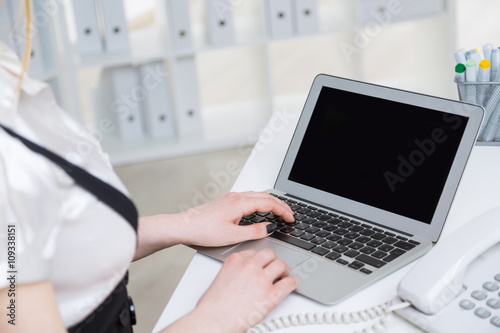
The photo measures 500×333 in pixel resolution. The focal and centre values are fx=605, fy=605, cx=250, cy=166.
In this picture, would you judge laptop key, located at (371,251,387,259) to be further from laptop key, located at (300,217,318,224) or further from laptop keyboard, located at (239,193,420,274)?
laptop key, located at (300,217,318,224)

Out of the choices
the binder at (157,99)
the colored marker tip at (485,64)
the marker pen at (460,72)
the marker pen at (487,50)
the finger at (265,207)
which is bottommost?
the binder at (157,99)

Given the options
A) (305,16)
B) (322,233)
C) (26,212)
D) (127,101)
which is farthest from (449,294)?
(127,101)

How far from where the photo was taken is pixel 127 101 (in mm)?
3008

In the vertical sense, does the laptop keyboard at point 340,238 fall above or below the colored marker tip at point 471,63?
below

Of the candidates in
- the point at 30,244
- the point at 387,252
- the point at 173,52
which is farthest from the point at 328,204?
the point at 173,52

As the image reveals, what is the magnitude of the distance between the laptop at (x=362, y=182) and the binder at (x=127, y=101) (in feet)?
6.64

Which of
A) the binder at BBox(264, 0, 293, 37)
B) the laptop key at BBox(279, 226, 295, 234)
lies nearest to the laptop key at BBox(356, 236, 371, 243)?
the laptop key at BBox(279, 226, 295, 234)

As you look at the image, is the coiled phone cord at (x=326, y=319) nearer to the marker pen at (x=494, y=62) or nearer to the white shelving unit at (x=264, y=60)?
the marker pen at (x=494, y=62)

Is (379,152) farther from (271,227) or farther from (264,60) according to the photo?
(264,60)

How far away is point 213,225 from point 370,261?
24 centimetres

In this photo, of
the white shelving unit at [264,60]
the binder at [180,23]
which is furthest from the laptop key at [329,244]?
the binder at [180,23]

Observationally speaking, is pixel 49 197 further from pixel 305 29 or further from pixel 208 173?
pixel 305 29

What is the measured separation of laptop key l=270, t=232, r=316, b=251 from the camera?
34.8 inches

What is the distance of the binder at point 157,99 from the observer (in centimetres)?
297
